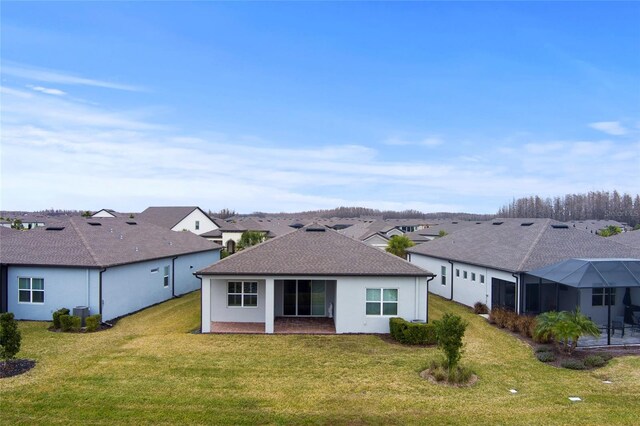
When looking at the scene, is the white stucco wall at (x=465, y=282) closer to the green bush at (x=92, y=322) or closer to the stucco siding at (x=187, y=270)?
the stucco siding at (x=187, y=270)

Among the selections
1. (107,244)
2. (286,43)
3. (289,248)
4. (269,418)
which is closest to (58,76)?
(107,244)

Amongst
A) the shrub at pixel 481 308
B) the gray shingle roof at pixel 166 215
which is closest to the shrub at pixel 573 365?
the shrub at pixel 481 308

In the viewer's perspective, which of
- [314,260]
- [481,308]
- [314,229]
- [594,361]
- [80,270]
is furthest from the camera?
[481,308]

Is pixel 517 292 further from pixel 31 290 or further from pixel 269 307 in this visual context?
pixel 31 290

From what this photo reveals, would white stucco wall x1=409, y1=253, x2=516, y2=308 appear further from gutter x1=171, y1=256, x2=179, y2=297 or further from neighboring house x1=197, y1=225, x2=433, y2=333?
gutter x1=171, y1=256, x2=179, y2=297

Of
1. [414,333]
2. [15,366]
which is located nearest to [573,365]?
[414,333]

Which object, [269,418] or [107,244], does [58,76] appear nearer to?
[107,244]
